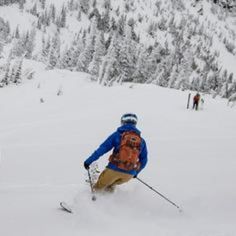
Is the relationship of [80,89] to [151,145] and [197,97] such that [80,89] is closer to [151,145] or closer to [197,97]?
[197,97]

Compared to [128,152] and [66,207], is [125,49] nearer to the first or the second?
[128,152]

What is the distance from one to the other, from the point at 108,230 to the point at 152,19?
94048 mm

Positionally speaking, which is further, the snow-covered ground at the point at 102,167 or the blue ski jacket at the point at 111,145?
the blue ski jacket at the point at 111,145

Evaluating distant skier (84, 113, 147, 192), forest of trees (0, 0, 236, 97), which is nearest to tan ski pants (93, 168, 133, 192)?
distant skier (84, 113, 147, 192)

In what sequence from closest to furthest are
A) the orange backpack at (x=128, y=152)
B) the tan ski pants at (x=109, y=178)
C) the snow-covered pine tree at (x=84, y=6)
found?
the orange backpack at (x=128, y=152)
the tan ski pants at (x=109, y=178)
the snow-covered pine tree at (x=84, y=6)

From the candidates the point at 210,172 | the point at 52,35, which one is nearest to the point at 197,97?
the point at 210,172

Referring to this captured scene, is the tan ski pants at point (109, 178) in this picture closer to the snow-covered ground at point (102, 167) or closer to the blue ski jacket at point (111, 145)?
the blue ski jacket at point (111, 145)

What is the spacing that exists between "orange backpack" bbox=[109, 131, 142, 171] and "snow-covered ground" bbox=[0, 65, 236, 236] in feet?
2.08

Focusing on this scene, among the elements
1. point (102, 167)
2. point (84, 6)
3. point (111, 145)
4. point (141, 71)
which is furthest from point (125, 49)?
point (84, 6)

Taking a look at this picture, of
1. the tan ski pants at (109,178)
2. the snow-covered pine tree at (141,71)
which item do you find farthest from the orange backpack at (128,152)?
the snow-covered pine tree at (141,71)

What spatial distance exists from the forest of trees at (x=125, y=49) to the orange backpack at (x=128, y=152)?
17297mm

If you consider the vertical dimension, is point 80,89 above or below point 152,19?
above

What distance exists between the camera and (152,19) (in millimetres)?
94562

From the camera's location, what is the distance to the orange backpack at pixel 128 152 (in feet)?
17.4
